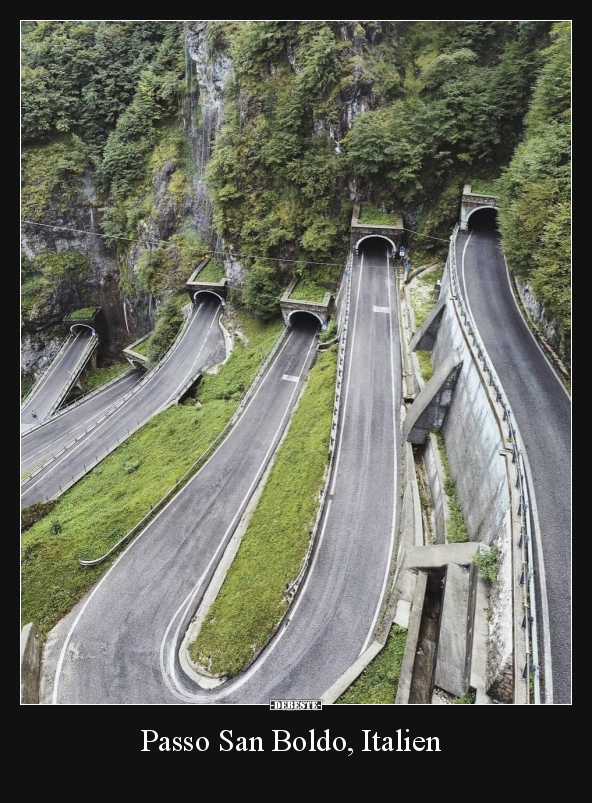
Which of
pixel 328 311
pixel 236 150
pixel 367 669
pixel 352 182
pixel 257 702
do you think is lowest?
pixel 257 702

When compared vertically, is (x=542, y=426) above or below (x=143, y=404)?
above

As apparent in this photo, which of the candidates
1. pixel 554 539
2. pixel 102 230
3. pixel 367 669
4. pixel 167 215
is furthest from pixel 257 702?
pixel 102 230

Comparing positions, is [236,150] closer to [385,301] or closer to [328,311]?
[328,311]

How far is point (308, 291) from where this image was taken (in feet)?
145

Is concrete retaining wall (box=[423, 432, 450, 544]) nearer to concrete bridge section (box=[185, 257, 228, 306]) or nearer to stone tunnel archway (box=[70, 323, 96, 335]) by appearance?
concrete bridge section (box=[185, 257, 228, 306])

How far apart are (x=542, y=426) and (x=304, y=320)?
99.9 feet

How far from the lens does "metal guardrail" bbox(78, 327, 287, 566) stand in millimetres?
23531

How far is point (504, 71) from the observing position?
37250 millimetres

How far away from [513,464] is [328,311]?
2901 centimetres

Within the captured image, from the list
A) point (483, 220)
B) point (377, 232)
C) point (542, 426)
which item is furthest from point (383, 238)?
point (542, 426)

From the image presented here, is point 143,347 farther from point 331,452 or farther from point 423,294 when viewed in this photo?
point 331,452

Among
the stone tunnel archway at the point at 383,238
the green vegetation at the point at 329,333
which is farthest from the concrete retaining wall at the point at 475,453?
the stone tunnel archway at the point at 383,238

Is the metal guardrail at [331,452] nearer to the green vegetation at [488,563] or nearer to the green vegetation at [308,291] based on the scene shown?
the green vegetation at [308,291]

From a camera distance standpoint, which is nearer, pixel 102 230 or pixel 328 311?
pixel 328 311
